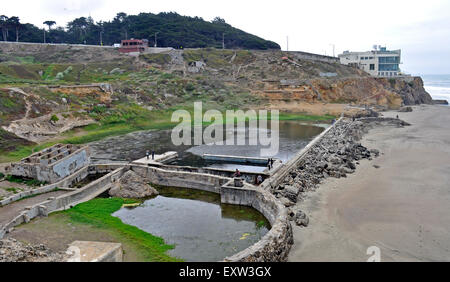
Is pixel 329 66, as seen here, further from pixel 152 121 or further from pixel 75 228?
pixel 75 228

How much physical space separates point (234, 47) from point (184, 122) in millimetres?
67776

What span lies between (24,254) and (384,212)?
58.5 ft

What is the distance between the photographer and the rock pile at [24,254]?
12.3 m

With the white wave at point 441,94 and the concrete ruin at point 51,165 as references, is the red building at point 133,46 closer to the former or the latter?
the concrete ruin at point 51,165

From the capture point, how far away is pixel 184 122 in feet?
182

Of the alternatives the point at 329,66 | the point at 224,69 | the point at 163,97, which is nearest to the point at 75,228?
the point at 163,97

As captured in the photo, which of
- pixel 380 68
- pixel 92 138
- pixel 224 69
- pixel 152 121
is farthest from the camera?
pixel 380 68

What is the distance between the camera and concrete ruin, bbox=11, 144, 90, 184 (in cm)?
2406

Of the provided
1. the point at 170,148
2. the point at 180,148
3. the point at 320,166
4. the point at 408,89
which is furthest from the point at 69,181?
the point at 408,89

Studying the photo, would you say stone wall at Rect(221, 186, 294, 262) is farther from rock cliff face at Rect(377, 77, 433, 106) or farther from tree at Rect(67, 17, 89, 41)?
tree at Rect(67, 17, 89, 41)

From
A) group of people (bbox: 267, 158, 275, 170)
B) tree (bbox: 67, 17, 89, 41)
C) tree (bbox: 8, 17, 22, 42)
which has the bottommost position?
group of people (bbox: 267, 158, 275, 170)

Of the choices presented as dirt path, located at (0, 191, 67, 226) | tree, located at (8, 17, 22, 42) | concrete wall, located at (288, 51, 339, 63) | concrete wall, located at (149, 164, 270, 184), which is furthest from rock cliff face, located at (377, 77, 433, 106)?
tree, located at (8, 17, 22, 42)

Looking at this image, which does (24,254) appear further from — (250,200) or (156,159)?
(156,159)

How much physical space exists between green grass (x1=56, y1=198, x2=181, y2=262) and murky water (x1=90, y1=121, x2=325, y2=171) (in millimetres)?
11522
